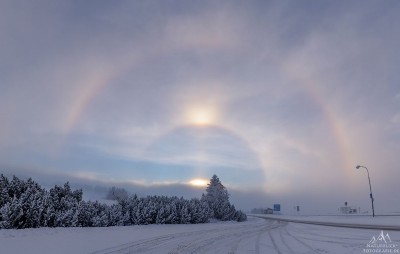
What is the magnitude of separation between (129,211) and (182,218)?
882cm

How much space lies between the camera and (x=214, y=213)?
57406 mm

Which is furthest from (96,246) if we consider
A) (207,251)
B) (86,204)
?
(86,204)

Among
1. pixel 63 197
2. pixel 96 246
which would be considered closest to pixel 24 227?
pixel 63 197

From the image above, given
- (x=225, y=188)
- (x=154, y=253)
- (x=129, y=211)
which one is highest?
(x=225, y=188)

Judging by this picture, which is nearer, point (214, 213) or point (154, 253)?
point (154, 253)

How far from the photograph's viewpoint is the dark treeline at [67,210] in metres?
22.5

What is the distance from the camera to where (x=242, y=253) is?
610 inches

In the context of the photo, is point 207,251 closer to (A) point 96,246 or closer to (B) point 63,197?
(A) point 96,246

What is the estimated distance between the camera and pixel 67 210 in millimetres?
26125

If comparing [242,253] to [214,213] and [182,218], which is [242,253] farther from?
[214,213]

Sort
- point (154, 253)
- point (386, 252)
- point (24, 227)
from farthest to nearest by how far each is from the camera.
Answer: point (24, 227) → point (154, 253) → point (386, 252)

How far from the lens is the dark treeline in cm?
2250

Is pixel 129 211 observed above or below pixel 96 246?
above

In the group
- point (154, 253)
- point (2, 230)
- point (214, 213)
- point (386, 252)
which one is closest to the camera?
point (386, 252)
